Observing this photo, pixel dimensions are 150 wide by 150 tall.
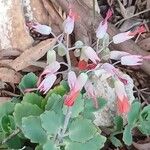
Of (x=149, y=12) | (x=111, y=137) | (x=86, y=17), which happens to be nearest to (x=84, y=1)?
(x=86, y=17)

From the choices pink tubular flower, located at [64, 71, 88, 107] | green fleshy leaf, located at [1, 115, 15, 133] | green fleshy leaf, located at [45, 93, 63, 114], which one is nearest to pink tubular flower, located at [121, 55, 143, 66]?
pink tubular flower, located at [64, 71, 88, 107]

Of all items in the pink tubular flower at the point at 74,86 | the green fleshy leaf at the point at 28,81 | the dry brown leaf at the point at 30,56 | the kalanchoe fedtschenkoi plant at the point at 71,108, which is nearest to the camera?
the pink tubular flower at the point at 74,86

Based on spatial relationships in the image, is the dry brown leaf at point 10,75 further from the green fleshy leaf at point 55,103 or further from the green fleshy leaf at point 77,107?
the green fleshy leaf at point 77,107

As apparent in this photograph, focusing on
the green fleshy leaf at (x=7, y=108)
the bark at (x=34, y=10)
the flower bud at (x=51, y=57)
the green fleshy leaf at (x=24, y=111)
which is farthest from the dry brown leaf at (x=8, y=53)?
the flower bud at (x=51, y=57)

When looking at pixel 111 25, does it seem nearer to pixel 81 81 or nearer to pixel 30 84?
pixel 30 84

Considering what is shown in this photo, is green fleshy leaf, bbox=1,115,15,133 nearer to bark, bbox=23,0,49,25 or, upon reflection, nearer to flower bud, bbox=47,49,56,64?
flower bud, bbox=47,49,56,64

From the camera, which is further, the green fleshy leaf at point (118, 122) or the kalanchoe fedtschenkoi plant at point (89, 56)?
the green fleshy leaf at point (118, 122)

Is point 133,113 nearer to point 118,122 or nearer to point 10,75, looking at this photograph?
point 118,122
